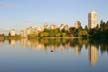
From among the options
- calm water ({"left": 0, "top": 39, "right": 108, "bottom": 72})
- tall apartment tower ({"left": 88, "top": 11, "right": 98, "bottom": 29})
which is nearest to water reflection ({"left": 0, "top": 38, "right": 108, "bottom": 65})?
calm water ({"left": 0, "top": 39, "right": 108, "bottom": 72})

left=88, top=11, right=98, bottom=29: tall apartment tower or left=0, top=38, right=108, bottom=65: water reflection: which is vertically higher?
left=88, top=11, right=98, bottom=29: tall apartment tower

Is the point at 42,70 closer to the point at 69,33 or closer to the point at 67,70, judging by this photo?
the point at 67,70

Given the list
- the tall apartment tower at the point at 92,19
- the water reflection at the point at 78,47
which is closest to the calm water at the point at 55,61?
the water reflection at the point at 78,47

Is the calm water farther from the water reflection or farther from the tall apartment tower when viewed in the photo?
the tall apartment tower

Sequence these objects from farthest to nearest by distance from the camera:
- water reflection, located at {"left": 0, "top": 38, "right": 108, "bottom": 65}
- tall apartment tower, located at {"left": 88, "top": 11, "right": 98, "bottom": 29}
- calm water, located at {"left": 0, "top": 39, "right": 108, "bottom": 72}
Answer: tall apartment tower, located at {"left": 88, "top": 11, "right": 98, "bottom": 29} < water reflection, located at {"left": 0, "top": 38, "right": 108, "bottom": 65} < calm water, located at {"left": 0, "top": 39, "right": 108, "bottom": 72}

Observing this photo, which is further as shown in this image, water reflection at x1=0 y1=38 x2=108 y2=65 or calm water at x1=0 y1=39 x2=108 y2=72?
water reflection at x1=0 y1=38 x2=108 y2=65

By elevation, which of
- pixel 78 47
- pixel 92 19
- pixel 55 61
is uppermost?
pixel 92 19

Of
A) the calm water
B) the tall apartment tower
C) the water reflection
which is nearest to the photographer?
the calm water

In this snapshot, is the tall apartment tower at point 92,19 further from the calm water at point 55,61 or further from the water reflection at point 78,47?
the calm water at point 55,61

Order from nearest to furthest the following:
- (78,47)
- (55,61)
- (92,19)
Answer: (55,61)
(78,47)
(92,19)

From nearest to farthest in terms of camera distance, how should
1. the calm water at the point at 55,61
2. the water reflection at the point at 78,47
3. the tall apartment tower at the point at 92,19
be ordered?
the calm water at the point at 55,61
the water reflection at the point at 78,47
the tall apartment tower at the point at 92,19

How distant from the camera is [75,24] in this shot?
9162 centimetres

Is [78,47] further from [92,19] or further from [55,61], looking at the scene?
[92,19]

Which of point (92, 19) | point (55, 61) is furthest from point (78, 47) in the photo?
point (92, 19)
